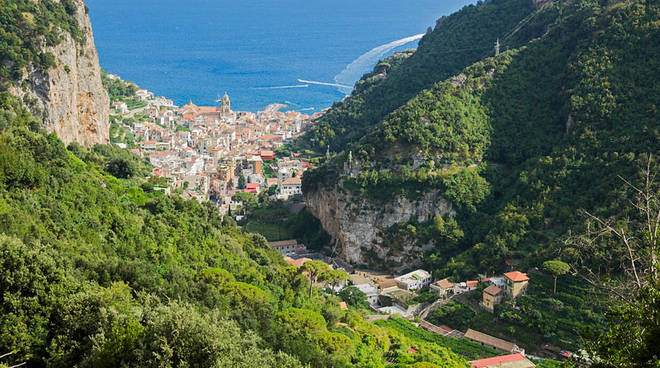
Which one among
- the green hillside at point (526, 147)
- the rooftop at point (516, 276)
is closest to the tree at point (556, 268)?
the rooftop at point (516, 276)

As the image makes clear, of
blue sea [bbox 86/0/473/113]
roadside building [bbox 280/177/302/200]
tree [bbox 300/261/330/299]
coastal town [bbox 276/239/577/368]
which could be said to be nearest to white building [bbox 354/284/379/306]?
coastal town [bbox 276/239/577/368]

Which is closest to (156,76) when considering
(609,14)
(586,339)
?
(609,14)

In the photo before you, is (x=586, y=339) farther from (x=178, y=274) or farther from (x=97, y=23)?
(x=97, y=23)

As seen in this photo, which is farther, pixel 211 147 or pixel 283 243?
pixel 211 147

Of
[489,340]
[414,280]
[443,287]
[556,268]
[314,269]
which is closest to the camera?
[489,340]

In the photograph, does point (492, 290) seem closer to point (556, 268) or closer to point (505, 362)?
point (556, 268)

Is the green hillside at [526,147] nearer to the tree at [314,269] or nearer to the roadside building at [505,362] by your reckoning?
the roadside building at [505,362]

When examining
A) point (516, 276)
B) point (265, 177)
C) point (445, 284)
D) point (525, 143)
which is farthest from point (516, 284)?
point (265, 177)
